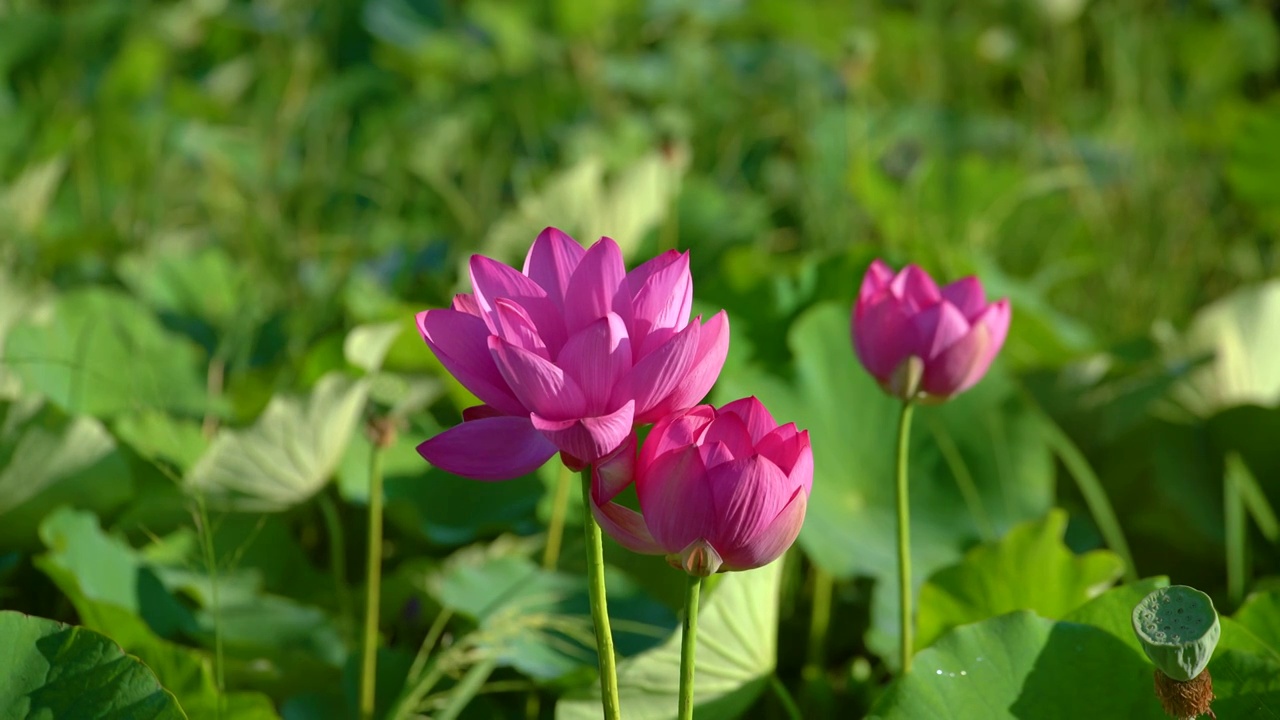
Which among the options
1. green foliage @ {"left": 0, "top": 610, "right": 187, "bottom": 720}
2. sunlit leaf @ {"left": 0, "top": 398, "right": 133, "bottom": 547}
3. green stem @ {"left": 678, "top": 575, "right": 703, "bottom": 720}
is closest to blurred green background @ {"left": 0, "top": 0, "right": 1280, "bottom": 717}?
sunlit leaf @ {"left": 0, "top": 398, "right": 133, "bottom": 547}

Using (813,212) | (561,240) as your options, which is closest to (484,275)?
(561,240)

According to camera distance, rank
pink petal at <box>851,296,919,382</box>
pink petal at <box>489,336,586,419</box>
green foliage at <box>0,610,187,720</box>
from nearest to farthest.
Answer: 1. pink petal at <box>489,336,586,419</box>
2. green foliage at <box>0,610,187,720</box>
3. pink petal at <box>851,296,919,382</box>

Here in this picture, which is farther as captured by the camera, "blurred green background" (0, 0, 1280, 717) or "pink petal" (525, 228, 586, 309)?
"blurred green background" (0, 0, 1280, 717)

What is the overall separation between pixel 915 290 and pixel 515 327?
30 cm

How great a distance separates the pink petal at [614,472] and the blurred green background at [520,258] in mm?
283

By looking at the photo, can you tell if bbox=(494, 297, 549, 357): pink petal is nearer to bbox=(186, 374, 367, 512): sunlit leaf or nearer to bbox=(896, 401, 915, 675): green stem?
bbox=(896, 401, 915, 675): green stem

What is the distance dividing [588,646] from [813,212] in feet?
2.96

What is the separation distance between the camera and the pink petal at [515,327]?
1.43ft

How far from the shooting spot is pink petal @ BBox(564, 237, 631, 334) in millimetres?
463

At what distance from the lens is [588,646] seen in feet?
2.64

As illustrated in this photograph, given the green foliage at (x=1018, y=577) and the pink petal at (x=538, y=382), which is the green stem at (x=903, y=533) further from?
the pink petal at (x=538, y=382)

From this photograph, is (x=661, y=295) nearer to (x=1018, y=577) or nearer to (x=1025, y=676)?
(x=1025, y=676)

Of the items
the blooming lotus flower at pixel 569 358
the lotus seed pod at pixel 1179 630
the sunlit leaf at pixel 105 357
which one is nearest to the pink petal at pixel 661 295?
the blooming lotus flower at pixel 569 358

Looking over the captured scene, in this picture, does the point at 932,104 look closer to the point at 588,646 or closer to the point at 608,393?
the point at 588,646
